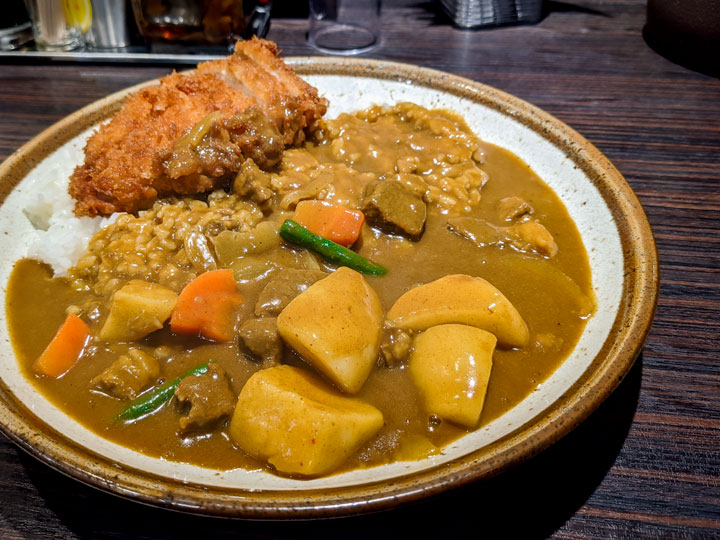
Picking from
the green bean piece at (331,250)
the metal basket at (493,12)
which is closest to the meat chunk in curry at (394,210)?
the green bean piece at (331,250)

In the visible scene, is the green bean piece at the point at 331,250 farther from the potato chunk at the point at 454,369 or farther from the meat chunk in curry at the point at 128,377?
the meat chunk in curry at the point at 128,377

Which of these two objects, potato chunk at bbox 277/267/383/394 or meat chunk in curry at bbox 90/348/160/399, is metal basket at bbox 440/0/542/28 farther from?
meat chunk in curry at bbox 90/348/160/399

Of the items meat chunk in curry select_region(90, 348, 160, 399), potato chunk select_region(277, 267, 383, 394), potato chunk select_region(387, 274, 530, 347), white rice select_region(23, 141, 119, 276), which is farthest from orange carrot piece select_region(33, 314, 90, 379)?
potato chunk select_region(387, 274, 530, 347)

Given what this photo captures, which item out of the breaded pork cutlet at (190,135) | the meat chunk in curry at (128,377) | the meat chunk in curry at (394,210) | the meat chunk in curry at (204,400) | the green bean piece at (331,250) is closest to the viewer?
the meat chunk in curry at (204,400)

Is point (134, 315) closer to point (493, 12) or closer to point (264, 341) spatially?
point (264, 341)

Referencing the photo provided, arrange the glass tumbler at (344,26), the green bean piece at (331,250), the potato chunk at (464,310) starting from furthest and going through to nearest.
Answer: the glass tumbler at (344,26) < the green bean piece at (331,250) < the potato chunk at (464,310)

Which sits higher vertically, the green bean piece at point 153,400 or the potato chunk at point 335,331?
the potato chunk at point 335,331

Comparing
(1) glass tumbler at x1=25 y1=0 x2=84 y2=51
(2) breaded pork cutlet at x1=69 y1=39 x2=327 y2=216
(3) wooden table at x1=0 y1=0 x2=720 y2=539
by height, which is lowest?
(3) wooden table at x1=0 y1=0 x2=720 y2=539
